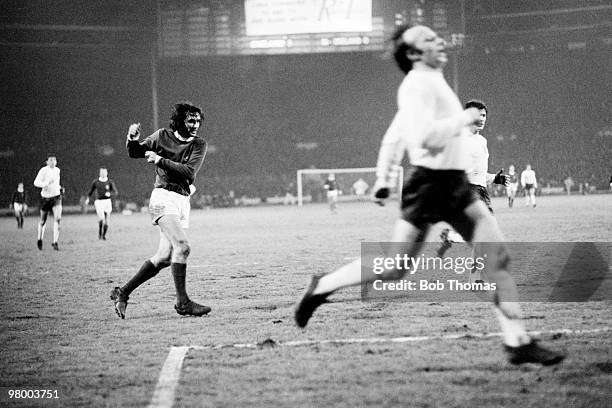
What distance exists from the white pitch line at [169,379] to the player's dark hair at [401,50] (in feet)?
9.00

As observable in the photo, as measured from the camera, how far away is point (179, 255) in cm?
741

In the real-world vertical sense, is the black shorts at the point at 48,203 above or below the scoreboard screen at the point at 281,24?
below

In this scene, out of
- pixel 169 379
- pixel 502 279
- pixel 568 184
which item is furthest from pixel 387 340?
pixel 568 184

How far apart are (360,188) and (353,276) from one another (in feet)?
131

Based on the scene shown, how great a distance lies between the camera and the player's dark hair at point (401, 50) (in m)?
5.05

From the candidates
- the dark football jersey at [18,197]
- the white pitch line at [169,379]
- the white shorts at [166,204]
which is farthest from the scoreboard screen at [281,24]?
the white pitch line at [169,379]

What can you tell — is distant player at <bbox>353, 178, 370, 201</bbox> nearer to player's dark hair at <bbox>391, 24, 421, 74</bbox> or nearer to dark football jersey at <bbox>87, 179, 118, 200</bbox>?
dark football jersey at <bbox>87, 179, 118, 200</bbox>

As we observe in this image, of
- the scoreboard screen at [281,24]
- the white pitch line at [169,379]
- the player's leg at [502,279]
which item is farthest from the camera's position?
the scoreboard screen at [281,24]

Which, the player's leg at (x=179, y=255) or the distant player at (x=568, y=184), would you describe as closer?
the player's leg at (x=179, y=255)

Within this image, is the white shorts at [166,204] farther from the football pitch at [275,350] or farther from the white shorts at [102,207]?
the white shorts at [102,207]

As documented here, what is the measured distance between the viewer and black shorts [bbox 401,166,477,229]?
4.84m

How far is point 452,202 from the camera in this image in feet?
15.9

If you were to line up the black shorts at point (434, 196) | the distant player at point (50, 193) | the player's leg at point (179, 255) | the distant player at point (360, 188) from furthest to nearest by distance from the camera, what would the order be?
the distant player at point (360, 188) < the distant player at point (50, 193) < the player's leg at point (179, 255) < the black shorts at point (434, 196)

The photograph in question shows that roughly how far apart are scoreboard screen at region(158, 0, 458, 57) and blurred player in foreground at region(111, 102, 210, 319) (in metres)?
34.3
